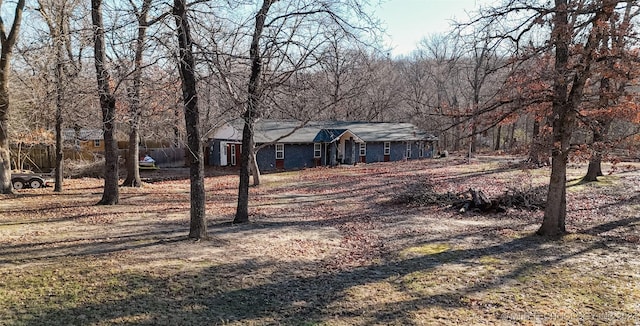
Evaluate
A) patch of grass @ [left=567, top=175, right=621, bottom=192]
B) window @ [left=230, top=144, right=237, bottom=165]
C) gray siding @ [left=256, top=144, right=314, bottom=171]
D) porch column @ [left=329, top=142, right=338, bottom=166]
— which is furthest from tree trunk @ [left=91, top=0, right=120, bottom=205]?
porch column @ [left=329, top=142, right=338, bottom=166]

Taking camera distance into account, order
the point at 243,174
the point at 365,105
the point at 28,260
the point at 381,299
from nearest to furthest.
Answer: the point at 381,299 < the point at 28,260 < the point at 243,174 < the point at 365,105

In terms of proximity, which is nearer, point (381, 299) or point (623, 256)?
point (381, 299)

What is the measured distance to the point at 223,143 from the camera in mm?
34031

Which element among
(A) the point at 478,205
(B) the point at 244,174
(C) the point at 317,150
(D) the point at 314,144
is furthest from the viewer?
(C) the point at 317,150

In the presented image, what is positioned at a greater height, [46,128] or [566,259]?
[46,128]

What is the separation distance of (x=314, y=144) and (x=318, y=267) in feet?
86.4

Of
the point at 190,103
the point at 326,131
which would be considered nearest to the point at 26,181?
the point at 190,103

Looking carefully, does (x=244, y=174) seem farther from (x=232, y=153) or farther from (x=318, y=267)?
(x=232, y=153)

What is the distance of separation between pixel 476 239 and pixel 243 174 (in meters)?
6.39

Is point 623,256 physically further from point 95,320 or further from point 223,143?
point 223,143

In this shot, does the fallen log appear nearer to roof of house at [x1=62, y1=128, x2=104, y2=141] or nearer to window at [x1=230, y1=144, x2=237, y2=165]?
roof of house at [x1=62, y1=128, x2=104, y2=141]

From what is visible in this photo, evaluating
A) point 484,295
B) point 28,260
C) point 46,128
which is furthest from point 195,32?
point 46,128

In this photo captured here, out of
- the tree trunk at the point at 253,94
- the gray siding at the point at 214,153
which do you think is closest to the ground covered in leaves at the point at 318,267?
the tree trunk at the point at 253,94

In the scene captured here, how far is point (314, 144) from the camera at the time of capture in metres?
34.0
